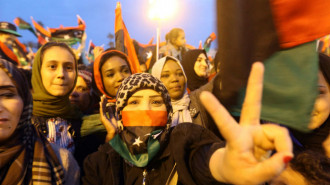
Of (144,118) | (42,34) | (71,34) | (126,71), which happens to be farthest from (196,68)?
(42,34)

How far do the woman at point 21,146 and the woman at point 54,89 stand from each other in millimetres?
753

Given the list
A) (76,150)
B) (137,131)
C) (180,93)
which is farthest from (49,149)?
(180,93)

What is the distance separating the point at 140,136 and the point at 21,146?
782 millimetres

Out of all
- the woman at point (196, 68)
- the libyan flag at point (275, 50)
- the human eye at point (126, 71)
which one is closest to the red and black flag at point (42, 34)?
the woman at point (196, 68)

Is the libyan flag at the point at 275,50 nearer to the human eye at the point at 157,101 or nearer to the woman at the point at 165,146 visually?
the woman at the point at 165,146

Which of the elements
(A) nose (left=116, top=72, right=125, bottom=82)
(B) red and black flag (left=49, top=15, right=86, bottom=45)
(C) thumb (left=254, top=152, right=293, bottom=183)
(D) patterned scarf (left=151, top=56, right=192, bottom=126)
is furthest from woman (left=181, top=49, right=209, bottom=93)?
(B) red and black flag (left=49, top=15, right=86, bottom=45)

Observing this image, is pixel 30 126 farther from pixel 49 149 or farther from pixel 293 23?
pixel 293 23

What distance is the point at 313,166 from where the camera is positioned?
4.94ft

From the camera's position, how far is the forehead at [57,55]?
8.75ft

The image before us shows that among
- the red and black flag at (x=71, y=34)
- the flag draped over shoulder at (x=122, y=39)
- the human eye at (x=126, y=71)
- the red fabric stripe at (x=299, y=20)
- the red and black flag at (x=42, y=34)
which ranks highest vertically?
the red and black flag at (x=42, y=34)

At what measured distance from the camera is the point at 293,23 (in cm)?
125

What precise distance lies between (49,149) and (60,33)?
616 centimetres

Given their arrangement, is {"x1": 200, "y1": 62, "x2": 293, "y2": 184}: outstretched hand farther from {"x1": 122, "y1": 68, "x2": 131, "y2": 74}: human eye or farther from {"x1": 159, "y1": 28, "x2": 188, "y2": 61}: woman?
{"x1": 159, "y1": 28, "x2": 188, "y2": 61}: woman

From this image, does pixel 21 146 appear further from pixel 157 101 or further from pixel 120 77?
pixel 120 77
